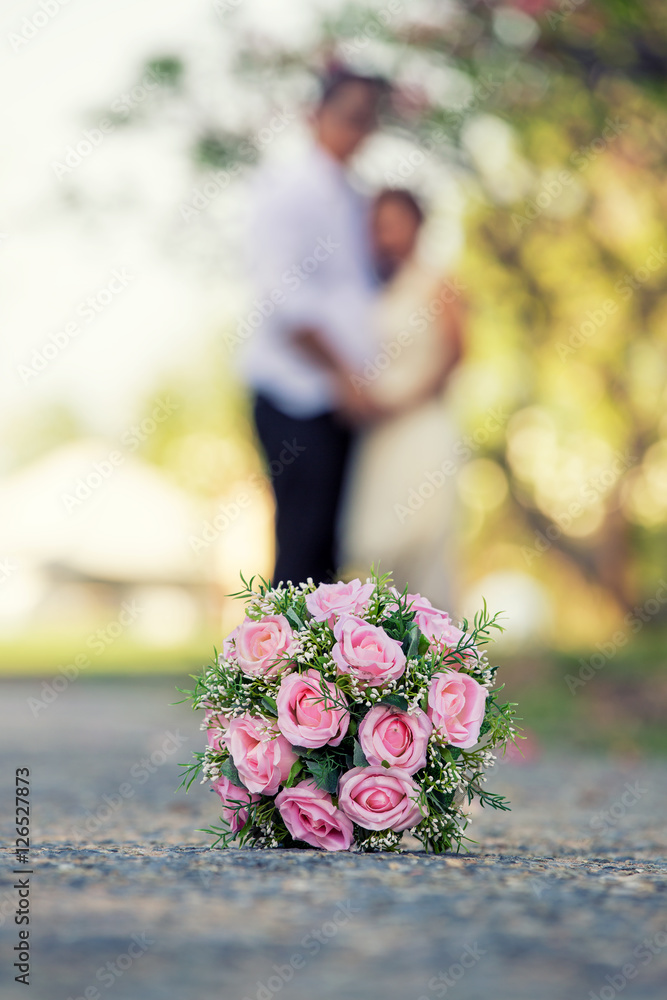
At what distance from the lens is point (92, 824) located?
3557 millimetres

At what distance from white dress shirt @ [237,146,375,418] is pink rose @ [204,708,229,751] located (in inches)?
80.2

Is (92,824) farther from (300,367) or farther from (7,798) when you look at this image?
(300,367)

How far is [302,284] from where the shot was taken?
14.2 feet

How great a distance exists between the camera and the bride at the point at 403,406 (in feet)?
15.3

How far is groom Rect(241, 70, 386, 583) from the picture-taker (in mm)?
4336

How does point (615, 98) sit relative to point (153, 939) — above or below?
above

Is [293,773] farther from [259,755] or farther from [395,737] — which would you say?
[395,737]

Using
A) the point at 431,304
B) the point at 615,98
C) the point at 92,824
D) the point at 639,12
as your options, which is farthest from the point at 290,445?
the point at 615,98

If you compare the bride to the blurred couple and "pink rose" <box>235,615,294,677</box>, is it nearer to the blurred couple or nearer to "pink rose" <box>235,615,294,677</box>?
the blurred couple

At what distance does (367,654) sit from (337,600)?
19 centimetres

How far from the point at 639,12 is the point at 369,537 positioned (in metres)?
3.79

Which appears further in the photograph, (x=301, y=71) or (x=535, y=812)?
(x=301, y=71)

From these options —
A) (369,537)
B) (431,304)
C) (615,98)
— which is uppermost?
(615,98)

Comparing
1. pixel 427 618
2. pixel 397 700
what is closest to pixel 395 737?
pixel 397 700
